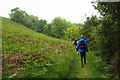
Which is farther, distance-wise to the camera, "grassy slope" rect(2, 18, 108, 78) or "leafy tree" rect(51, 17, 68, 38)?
"leafy tree" rect(51, 17, 68, 38)

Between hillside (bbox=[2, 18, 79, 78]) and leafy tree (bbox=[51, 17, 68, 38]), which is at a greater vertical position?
leafy tree (bbox=[51, 17, 68, 38])

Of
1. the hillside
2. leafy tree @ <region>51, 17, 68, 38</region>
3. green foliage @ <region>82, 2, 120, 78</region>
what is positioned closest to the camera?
green foliage @ <region>82, 2, 120, 78</region>

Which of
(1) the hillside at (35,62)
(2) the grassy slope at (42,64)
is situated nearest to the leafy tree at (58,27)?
(1) the hillside at (35,62)

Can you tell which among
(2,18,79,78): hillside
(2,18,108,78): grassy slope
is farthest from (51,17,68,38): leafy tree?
(2,18,108,78): grassy slope

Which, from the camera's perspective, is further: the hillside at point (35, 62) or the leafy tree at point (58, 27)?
the leafy tree at point (58, 27)

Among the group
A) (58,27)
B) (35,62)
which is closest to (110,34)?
(35,62)

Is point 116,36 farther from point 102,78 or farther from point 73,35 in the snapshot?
point 73,35

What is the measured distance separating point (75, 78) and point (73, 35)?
2656 centimetres

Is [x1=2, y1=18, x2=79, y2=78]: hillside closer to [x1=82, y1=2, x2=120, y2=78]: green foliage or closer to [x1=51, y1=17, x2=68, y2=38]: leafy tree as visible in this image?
[x1=82, y1=2, x2=120, y2=78]: green foliage

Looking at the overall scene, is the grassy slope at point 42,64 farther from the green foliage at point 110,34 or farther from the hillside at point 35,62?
the green foliage at point 110,34

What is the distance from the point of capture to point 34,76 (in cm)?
605

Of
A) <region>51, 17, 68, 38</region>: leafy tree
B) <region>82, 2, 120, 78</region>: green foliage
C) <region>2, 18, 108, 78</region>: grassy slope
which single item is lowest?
<region>2, 18, 108, 78</region>: grassy slope

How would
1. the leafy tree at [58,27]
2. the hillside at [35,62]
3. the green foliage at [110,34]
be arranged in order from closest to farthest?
the green foliage at [110,34], the hillside at [35,62], the leafy tree at [58,27]

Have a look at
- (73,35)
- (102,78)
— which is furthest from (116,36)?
(73,35)
